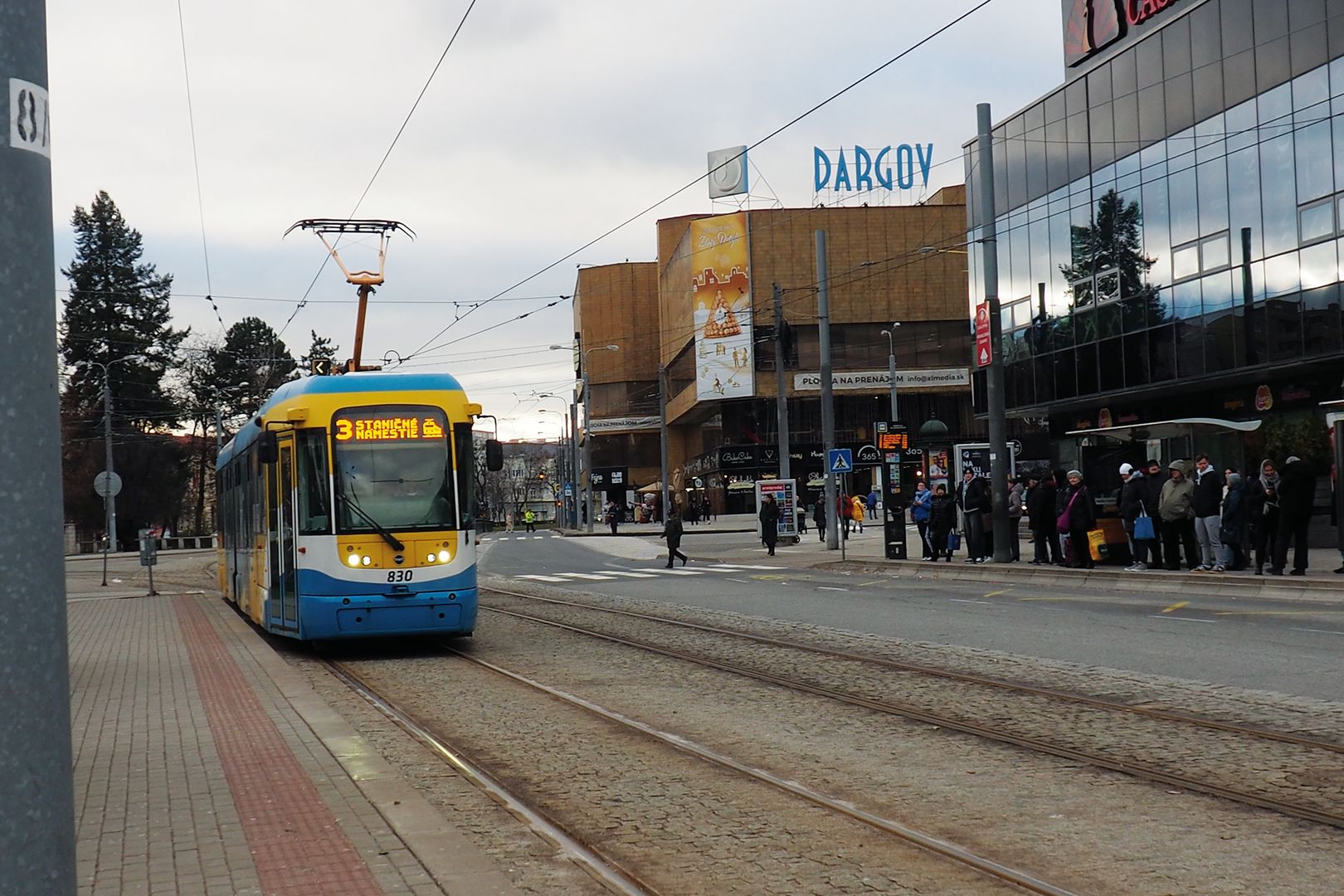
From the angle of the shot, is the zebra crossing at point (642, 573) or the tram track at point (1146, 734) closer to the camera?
the tram track at point (1146, 734)

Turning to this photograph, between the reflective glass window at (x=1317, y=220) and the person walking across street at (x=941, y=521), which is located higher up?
the reflective glass window at (x=1317, y=220)

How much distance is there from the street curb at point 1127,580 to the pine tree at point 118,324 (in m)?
60.5

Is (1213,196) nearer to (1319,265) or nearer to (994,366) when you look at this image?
(1319,265)

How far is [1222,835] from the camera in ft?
19.8

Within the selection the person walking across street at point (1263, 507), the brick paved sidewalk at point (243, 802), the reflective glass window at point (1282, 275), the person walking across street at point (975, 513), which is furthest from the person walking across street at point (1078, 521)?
the brick paved sidewalk at point (243, 802)

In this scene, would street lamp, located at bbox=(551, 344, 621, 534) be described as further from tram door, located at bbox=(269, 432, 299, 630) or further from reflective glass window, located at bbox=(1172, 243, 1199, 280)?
tram door, located at bbox=(269, 432, 299, 630)

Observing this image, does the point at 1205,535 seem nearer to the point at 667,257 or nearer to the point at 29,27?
the point at 29,27

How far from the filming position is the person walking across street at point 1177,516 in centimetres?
2239

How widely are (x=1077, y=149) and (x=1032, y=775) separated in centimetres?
3038

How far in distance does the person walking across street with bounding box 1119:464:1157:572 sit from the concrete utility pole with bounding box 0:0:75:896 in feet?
74.1

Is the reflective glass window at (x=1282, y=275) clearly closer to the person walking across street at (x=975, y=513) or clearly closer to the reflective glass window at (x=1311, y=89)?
the reflective glass window at (x=1311, y=89)

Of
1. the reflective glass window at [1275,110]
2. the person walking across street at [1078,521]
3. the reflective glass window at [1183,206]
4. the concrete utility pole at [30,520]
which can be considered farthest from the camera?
the reflective glass window at [1183,206]

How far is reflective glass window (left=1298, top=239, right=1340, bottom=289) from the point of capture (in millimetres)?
26484

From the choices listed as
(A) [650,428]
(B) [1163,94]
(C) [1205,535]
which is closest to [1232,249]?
(B) [1163,94]
